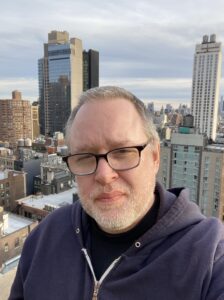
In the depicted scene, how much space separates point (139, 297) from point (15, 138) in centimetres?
4098

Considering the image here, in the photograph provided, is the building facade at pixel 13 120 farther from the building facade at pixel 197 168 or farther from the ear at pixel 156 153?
the ear at pixel 156 153

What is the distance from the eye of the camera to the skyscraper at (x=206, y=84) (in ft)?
152

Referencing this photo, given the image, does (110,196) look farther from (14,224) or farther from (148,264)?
(14,224)

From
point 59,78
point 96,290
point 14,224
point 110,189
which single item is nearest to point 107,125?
point 110,189

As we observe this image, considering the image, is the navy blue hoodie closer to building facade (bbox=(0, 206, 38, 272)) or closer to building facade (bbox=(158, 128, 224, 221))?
building facade (bbox=(0, 206, 38, 272))

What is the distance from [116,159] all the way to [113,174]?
2.1 inches

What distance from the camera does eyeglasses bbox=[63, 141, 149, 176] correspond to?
0.98 meters

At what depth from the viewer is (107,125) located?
979mm

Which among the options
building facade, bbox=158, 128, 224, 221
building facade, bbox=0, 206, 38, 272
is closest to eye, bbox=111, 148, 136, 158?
building facade, bbox=0, 206, 38, 272

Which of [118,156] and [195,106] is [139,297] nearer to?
[118,156]

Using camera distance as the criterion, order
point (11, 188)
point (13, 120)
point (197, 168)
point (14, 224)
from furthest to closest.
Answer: point (13, 120) → point (11, 188) → point (197, 168) → point (14, 224)

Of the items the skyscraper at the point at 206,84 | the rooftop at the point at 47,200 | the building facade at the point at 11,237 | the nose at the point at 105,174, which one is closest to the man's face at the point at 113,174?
the nose at the point at 105,174

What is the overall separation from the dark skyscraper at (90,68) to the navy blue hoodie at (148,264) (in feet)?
165

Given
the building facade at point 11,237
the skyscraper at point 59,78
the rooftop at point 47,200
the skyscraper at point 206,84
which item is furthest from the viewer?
the skyscraper at point 59,78
